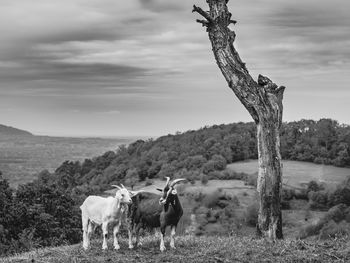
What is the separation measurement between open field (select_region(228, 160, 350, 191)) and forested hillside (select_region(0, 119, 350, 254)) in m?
0.87

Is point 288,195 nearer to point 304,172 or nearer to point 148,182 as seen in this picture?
point 304,172

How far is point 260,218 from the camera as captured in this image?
16.2m

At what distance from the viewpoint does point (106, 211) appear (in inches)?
607

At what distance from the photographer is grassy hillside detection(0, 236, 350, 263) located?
13125 millimetres

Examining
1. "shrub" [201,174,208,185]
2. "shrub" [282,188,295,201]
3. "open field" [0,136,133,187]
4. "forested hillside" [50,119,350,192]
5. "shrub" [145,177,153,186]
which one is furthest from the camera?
"open field" [0,136,133,187]

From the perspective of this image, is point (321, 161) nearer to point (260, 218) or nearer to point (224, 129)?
point (224, 129)

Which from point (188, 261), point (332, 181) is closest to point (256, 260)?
point (188, 261)

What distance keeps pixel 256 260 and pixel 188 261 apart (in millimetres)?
1591

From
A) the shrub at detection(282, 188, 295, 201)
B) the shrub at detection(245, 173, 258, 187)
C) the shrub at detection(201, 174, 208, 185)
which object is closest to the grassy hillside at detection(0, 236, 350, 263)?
the shrub at detection(245, 173, 258, 187)

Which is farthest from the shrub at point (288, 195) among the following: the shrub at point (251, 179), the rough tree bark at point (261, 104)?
the rough tree bark at point (261, 104)

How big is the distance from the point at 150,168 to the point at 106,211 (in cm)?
5328

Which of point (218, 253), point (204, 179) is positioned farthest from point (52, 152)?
point (218, 253)

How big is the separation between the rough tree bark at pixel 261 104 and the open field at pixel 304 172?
45.9 m

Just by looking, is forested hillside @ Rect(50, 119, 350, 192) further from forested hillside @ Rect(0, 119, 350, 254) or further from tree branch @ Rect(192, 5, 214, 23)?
tree branch @ Rect(192, 5, 214, 23)
